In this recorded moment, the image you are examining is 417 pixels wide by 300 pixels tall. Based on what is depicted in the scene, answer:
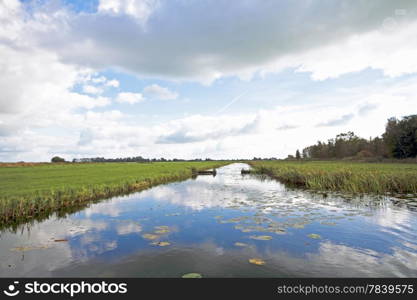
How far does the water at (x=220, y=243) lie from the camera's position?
252 inches

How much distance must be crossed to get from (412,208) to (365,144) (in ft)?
331

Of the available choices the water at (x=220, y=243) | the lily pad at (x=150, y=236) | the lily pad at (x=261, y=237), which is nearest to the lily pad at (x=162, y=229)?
the water at (x=220, y=243)

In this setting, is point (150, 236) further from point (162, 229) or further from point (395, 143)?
point (395, 143)

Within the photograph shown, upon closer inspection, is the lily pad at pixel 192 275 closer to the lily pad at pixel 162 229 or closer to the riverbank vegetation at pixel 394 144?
the lily pad at pixel 162 229

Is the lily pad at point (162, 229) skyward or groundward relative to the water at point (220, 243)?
groundward

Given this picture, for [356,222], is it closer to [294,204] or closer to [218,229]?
[294,204]

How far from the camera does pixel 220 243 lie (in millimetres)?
8461

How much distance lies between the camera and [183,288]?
216 inches

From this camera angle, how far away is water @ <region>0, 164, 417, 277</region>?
640cm

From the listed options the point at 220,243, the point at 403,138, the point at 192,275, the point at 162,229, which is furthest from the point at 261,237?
the point at 403,138

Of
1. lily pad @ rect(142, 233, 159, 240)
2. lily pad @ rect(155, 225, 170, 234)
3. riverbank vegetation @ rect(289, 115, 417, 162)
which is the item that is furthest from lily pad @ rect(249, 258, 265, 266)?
riverbank vegetation @ rect(289, 115, 417, 162)

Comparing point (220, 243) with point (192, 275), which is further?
point (220, 243)

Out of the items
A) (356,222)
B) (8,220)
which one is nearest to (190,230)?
(356,222)

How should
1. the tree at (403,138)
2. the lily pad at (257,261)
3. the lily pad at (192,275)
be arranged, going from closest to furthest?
1. the lily pad at (192,275)
2. the lily pad at (257,261)
3. the tree at (403,138)
